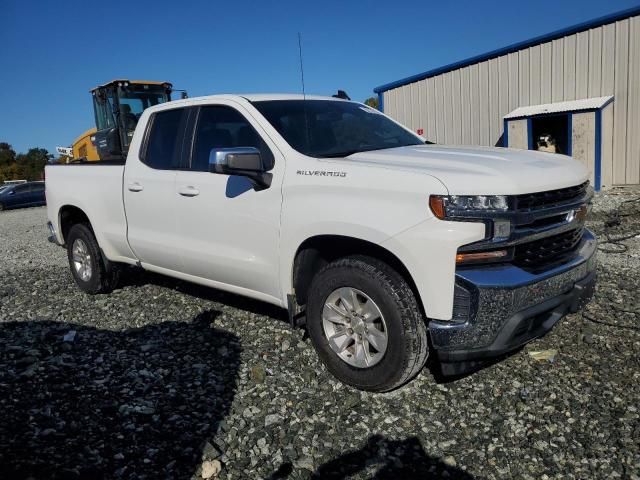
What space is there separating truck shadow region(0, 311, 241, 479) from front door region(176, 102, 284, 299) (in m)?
0.64

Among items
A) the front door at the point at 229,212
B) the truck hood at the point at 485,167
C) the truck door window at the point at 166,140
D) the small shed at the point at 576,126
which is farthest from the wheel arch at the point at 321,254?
the small shed at the point at 576,126

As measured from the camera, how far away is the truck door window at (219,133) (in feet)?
13.5

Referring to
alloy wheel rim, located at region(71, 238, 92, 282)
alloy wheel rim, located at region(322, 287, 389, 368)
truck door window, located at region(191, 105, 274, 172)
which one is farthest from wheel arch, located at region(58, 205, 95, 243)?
alloy wheel rim, located at region(322, 287, 389, 368)

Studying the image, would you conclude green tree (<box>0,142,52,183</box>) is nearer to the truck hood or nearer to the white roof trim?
the white roof trim

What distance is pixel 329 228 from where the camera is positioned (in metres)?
3.36

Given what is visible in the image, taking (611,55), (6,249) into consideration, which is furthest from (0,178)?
(611,55)

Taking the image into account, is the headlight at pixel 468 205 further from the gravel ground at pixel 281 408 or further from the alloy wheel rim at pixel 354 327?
the gravel ground at pixel 281 408

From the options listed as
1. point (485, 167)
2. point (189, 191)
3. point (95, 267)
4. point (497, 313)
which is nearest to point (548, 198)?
point (485, 167)

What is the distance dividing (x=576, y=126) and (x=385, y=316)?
12640mm

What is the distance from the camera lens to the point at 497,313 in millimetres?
2854

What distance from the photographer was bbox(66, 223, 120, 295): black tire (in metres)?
5.82

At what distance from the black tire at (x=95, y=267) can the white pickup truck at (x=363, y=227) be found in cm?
100

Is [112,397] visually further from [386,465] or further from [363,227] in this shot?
[363,227]

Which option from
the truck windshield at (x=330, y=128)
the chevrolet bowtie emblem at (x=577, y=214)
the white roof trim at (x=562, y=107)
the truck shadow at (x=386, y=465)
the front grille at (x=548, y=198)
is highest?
the white roof trim at (x=562, y=107)
